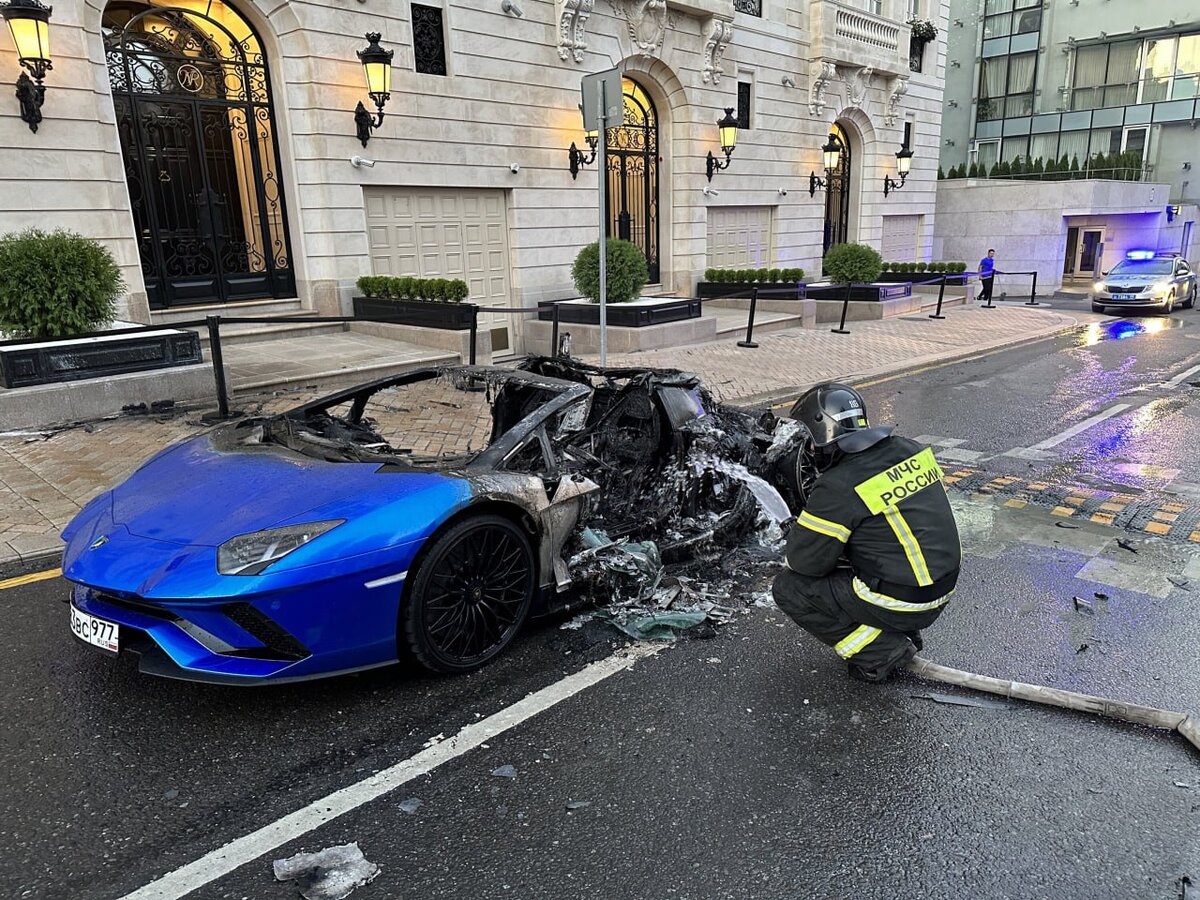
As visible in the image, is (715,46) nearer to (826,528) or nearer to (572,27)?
(572,27)

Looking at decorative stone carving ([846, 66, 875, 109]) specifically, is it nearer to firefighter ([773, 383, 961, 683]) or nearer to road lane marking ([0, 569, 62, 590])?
firefighter ([773, 383, 961, 683])

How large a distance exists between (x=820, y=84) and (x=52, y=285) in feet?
66.5

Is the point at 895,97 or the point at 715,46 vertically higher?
the point at 715,46

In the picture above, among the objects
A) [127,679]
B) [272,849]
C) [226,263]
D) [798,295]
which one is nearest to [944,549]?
[272,849]

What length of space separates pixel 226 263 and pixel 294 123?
8.18 ft

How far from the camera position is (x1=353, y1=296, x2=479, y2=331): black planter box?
11.3 m

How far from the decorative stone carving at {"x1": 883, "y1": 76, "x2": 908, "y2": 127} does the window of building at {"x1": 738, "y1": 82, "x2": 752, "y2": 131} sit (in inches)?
289

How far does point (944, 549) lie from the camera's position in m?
3.32

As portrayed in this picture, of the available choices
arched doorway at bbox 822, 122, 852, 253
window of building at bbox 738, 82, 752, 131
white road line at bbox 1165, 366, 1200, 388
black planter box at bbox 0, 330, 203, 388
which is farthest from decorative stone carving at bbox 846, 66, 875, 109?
black planter box at bbox 0, 330, 203, 388

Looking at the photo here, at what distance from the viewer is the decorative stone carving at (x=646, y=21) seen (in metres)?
17.3

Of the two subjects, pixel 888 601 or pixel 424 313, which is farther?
pixel 424 313

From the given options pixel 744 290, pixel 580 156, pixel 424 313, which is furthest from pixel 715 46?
pixel 424 313

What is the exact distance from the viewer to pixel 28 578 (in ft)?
15.6

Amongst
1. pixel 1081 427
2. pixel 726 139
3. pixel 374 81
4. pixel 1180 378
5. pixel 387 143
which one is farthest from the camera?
pixel 726 139
